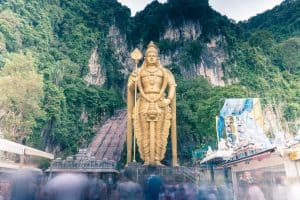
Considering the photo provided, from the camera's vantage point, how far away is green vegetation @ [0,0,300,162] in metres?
17.8

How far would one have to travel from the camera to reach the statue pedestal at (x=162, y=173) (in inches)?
262

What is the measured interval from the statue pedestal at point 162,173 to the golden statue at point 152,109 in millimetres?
698

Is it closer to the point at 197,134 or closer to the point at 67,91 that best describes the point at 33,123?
the point at 67,91

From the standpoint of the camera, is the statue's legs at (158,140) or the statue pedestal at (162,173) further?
the statue's legs at (158,140)

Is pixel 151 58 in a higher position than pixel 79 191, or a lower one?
higher

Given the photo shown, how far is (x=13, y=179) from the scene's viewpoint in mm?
3896

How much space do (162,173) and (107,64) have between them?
101ft

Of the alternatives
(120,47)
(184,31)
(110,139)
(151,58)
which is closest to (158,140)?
(151,58)

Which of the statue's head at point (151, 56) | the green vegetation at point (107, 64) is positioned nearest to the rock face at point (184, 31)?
the green vegetation at point (107, 64)

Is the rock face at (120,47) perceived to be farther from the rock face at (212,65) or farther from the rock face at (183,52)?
the rock face at (212,65)

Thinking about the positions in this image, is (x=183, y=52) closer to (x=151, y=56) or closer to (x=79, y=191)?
(x=151, y=56)

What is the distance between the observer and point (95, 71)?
110 feet

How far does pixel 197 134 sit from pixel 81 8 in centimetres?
2122

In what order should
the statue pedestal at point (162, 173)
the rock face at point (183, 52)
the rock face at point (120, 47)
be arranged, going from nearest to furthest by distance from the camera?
1. the statue pedestal at point (162, 173)
2. the rock face at point (183, 52)
3. the rock face at point (120, 47)
